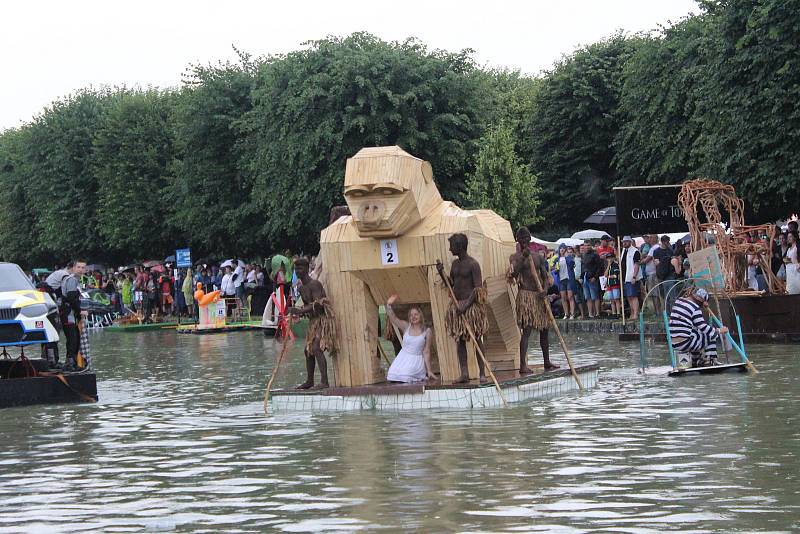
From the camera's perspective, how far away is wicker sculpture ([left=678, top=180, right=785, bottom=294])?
24656 mm

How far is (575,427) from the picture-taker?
14.1 metres

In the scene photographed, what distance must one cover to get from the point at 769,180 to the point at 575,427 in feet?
59.6

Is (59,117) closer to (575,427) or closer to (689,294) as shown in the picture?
(689,294)

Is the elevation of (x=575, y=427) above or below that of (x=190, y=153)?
below

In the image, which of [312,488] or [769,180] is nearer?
[312,488]

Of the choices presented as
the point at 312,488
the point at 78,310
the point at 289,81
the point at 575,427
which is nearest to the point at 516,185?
the point at 289,81

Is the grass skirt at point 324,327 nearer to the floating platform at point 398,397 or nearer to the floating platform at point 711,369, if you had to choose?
the floating platform at point 398,397

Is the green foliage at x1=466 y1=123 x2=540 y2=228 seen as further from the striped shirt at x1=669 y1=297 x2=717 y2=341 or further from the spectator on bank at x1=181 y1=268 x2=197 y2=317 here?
the striped shirt at x1=669 y1=297 x2=717 y2=341

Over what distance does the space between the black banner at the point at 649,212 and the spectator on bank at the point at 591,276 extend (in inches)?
119

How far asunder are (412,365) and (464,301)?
129 cm

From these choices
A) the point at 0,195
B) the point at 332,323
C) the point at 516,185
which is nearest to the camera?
the point at 332,323

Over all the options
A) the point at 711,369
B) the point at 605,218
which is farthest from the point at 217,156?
the point at 711,369

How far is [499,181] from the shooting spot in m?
44.5

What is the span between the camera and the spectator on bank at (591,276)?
31.7 m
